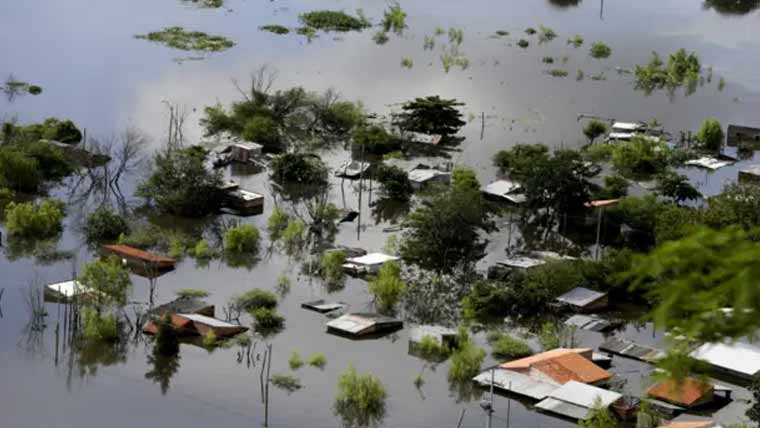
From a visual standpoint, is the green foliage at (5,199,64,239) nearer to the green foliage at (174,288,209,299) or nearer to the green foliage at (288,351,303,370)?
the green foliage at (174,288,209,299)

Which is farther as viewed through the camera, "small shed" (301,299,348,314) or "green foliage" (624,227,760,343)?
"small shed" (301,299,348,314)

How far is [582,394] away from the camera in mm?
11789

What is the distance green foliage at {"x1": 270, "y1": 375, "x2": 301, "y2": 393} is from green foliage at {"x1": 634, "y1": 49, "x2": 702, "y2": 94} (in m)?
14.9

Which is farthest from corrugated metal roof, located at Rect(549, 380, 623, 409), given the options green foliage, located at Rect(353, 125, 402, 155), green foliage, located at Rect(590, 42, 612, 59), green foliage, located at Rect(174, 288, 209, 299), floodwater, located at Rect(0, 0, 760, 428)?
green foliage, located at Rect(590, 42, 612, 59)

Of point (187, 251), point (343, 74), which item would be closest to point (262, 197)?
point (187, 251)

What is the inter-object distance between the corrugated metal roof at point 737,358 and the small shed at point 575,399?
1.32 m

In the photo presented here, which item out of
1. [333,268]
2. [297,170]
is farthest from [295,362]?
[297,170]

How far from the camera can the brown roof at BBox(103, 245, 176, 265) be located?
1495 centimetres

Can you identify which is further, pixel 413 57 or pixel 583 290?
pixel 413 57

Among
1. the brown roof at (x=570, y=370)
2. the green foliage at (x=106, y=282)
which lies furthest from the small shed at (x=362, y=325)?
the green foliage at (x=106, y=282)

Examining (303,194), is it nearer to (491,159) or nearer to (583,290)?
(491,159)

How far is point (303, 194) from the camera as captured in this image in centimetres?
1822

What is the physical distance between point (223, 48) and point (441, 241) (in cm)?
1327

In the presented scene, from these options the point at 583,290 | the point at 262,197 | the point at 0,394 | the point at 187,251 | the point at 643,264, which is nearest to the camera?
the point at 643,264
